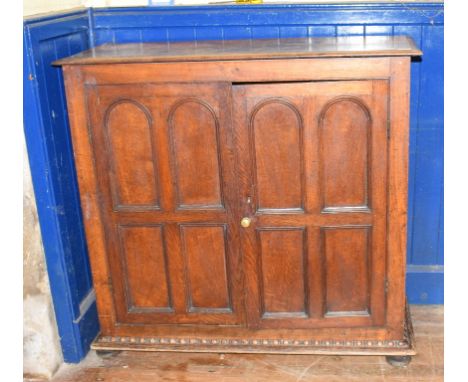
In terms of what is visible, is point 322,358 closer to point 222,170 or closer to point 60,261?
point 222,170

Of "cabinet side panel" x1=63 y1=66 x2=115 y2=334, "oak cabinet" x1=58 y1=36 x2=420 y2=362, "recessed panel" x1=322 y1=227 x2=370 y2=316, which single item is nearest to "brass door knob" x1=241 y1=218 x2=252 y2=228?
"oak cabinet" x1=58 y1=36 x2=420 y2=362

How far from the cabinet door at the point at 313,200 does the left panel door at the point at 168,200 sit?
3.7 inches

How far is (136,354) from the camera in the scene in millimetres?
3121

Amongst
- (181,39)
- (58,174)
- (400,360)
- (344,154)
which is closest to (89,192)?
(58,174)

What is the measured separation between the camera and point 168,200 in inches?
108

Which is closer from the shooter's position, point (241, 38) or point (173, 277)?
point (173, 277)

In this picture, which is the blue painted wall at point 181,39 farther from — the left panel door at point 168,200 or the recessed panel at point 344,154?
the recessed panel at point 344,154

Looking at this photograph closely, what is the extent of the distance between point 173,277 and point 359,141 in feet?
3.52

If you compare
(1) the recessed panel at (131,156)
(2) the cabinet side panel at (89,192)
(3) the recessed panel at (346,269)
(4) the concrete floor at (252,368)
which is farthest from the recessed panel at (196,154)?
(4) the concrete floor at (252,368)

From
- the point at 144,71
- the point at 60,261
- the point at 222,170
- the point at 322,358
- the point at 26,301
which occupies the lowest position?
the point at 322,358

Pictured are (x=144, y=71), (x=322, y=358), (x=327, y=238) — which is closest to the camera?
(x=144, y=71)

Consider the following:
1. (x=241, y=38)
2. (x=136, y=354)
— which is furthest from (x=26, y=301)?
(x=241, y=38)

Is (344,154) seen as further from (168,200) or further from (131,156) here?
(131,156)

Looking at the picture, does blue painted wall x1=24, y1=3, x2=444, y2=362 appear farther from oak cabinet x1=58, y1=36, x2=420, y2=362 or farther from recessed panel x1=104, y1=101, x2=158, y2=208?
recessed panel x1=104, y1=101, x2=158, y2=208
